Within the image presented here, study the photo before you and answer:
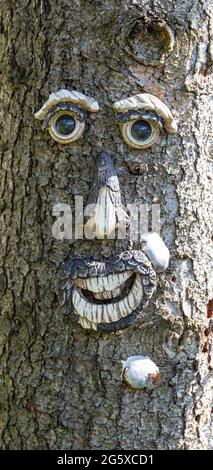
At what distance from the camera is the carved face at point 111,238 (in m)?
2.24

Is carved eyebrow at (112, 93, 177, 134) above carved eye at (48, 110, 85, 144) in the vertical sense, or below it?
above

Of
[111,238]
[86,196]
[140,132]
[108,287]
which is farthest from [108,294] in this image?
[140,132]

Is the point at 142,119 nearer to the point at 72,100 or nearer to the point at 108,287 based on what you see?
the point at 72,100

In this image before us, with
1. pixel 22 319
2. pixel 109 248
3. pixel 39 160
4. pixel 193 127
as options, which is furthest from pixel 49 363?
pixel 193 127

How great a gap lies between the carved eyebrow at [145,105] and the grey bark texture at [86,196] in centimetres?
2

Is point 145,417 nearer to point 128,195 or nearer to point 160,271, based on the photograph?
point 160,271

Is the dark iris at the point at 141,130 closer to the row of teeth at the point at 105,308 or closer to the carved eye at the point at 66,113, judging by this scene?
the carved eye at the point at 66,113

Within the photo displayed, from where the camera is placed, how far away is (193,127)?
2.31 metres

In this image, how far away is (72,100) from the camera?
2.24 m

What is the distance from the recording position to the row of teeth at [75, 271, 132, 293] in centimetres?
227

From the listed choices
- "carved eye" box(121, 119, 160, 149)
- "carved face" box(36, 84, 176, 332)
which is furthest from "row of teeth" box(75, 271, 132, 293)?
"carved eye" box(121, 119, 160, 149)

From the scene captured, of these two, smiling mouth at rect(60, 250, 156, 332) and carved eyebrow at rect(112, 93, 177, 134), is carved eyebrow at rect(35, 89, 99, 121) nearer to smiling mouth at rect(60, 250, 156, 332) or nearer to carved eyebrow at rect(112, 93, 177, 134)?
carved eyebrow at rect(112, 93, 177, 134)

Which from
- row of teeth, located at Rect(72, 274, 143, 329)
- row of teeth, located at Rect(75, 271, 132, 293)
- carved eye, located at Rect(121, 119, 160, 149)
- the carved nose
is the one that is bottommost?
row of teeth, located at Rect(72, 274, 143, 329)

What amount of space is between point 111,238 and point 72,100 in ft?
1.06
